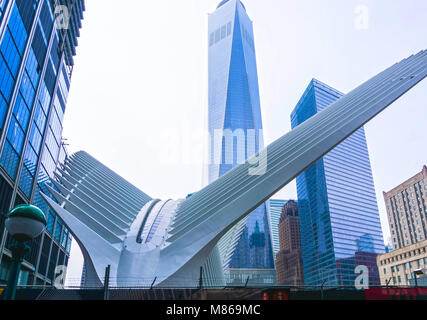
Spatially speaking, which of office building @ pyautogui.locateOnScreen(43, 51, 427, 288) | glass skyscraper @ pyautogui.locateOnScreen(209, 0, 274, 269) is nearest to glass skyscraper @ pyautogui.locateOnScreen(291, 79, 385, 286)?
glass skyscraper @ pyautogui.locateOnScreen(209, 0, 274, 269)

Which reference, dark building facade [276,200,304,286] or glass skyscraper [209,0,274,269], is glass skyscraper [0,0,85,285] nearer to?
glass skyscraper [209,0,274,269]

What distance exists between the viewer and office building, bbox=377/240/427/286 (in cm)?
6675

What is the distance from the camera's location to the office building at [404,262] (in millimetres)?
66750

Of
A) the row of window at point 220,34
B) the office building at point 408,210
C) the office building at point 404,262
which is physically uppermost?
the row of window at point 220,34

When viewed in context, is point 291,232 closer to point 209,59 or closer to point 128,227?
point 209,59

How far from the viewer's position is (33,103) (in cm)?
3731

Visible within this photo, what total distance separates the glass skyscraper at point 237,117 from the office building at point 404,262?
6610 centimetres

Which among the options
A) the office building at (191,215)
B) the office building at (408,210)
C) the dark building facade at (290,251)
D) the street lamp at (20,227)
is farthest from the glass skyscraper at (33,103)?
the dark building facade at (290,251)

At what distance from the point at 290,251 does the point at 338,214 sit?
35.4 meters

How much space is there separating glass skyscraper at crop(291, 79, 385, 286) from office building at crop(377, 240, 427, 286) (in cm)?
4092

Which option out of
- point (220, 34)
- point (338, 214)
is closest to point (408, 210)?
point (338, 214)

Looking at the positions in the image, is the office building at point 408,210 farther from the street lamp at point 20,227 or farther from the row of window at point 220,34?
the row of window at point 220,34
